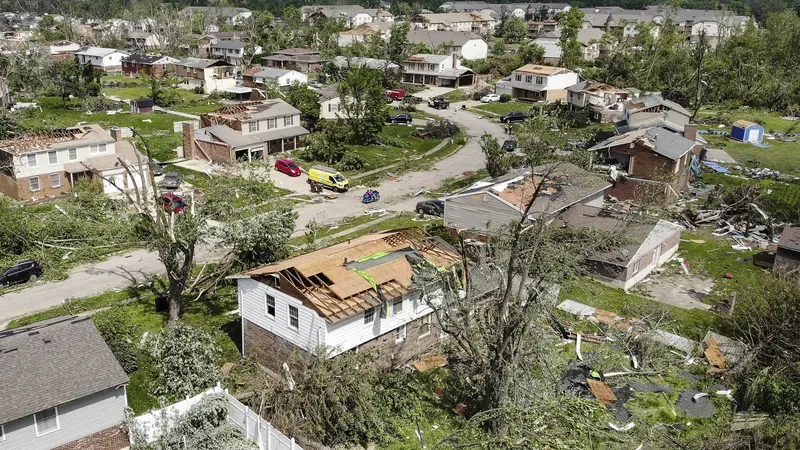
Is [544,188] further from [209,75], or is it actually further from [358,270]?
[209,75]

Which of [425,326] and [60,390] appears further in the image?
[425,326]

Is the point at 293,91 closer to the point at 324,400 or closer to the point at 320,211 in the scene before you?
the point at 320,211

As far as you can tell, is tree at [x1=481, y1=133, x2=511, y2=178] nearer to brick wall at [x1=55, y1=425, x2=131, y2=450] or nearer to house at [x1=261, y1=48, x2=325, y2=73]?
brick wall at [x1=55, y1=425, x2=131, y2=450]

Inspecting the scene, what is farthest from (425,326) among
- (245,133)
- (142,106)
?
(142,106)

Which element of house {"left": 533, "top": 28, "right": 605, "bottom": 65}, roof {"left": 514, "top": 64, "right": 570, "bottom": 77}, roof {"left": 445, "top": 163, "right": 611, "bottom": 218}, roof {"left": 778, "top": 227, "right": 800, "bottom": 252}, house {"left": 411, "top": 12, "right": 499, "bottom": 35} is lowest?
roof {"left": 778, "top": 227, "right": 800, "bottom": 252}

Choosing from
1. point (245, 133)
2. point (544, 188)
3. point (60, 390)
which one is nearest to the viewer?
point (60, 390)

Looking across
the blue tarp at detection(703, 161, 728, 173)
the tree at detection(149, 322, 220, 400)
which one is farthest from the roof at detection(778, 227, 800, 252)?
the tree at detection(149, 322, 220, 400)
